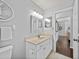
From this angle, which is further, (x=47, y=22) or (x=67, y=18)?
(x=47, y=22)

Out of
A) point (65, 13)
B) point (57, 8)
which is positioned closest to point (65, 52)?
point (65, 13)

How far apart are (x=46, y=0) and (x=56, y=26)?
1.21 meters

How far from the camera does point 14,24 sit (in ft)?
4.66

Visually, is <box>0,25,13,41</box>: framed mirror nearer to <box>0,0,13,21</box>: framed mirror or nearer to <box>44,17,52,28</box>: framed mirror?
<box>0,0,13,21</box>: framed mirror

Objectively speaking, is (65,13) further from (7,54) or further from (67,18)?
(7,54)

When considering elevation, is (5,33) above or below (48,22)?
below

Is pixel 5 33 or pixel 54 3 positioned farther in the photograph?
pixel 54 3

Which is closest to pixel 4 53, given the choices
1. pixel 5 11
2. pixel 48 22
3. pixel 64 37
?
pixel 5 11

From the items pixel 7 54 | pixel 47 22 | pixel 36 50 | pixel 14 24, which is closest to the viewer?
pixel 7 54

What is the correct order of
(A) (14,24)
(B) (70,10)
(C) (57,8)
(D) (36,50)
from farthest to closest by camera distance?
(C) (57,8) → (B) (70,10) → (D) (36,50) → (A) (14,24)

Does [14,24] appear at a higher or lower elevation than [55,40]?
higher

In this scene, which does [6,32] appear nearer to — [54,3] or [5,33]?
[5,33]

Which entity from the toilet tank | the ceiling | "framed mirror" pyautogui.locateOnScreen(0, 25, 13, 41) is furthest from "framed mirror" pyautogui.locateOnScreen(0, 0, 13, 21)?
the ceiling

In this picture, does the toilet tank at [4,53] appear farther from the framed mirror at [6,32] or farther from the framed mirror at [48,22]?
→ the framed mirror at [48,22]
